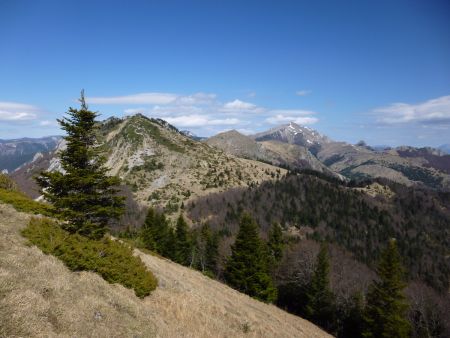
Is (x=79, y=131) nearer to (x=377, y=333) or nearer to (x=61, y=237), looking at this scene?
(x=61, y=237)

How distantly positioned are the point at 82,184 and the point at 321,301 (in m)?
53.5

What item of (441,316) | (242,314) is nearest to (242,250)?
(242,314)

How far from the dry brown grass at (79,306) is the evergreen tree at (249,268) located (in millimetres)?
29559

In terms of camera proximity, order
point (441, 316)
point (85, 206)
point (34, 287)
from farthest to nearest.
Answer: point (441, 316) → point (85, 206) → point (34, 287)

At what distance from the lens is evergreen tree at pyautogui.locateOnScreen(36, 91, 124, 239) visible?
23234mm

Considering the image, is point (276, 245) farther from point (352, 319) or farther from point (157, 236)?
point (157, 236)

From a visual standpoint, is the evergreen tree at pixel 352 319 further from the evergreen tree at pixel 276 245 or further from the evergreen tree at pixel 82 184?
the evergreen tree at pixel 82 184

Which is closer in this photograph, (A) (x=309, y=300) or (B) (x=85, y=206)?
(B) (x=85, y=206)

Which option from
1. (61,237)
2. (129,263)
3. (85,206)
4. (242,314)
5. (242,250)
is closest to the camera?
(61,237)

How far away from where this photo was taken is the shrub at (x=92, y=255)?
765 inches

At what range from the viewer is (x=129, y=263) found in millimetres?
22297

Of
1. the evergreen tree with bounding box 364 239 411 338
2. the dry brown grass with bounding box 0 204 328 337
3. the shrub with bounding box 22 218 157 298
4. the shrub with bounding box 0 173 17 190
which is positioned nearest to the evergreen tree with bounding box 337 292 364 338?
the evergreen tree with bounding box 364 239 411 338

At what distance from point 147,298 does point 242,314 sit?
9807mm

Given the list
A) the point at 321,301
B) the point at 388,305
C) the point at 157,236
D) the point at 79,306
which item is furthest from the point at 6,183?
the point at 321,301
